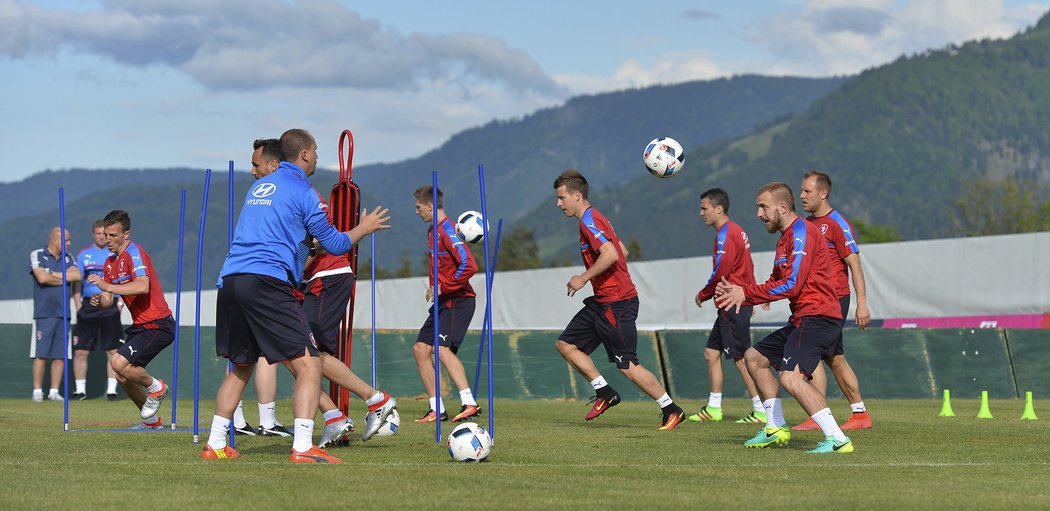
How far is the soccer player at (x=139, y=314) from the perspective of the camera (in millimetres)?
11789

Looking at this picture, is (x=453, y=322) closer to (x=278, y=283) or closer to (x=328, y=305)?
(x=328, y=305)

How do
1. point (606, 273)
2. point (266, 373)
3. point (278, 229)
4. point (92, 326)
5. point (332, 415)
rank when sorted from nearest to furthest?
1. point (278, 229)
2. point (266, 373)
3. point (332, 415)
4. point (606, 273)
5. point (92, 326)

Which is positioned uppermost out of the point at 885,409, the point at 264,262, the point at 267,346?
the point at 264,262

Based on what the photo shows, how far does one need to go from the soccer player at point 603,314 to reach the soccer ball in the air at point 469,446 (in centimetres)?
331

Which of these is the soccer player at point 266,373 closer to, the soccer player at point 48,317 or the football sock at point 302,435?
the football sock at point 302,435

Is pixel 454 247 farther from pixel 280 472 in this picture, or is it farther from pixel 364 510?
pixel 364 510

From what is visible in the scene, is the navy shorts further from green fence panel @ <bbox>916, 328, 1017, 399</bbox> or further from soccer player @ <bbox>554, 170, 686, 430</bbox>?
green fence panel @ <bbox>916, 328, 1017, 399</bbox>

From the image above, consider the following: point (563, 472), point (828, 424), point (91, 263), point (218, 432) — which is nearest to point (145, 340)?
point (218, 432)

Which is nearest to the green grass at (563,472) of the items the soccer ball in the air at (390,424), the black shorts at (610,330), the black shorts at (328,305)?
the soccer ball in the air at (390,424)

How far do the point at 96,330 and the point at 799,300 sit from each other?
12.0 meters

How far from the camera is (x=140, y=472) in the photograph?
26.4 ft

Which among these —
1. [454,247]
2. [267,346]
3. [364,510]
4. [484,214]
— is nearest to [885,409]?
[454,247]

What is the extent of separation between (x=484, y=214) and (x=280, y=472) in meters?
2.87

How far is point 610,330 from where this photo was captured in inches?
473
